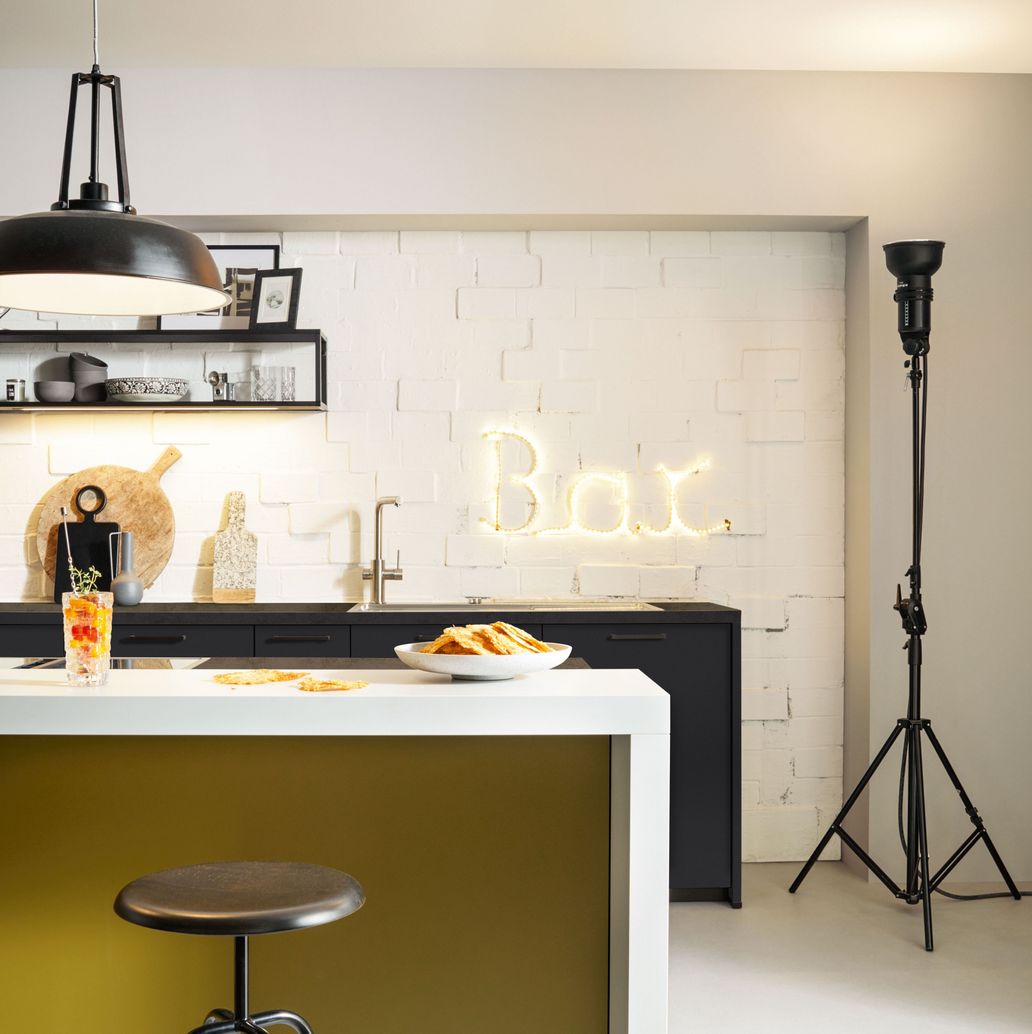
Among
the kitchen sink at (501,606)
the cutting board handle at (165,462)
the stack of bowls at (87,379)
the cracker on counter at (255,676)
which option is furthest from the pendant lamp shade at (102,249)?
the cutting board handle at (165,462)

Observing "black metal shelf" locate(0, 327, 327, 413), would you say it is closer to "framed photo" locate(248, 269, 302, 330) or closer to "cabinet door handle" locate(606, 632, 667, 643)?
"framed photo" locate(248, 269, 302, 330)

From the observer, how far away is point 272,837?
7.63 feet

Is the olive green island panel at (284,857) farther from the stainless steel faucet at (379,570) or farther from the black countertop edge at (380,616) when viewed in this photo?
the stainless steel faucet at (379,570)

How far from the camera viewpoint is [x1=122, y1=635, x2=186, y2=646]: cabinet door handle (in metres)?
3.96

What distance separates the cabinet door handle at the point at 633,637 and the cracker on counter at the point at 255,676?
1.71m

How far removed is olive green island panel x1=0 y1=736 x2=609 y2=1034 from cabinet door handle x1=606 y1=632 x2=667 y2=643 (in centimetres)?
166

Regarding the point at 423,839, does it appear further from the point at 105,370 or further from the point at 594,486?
the point at 105,370

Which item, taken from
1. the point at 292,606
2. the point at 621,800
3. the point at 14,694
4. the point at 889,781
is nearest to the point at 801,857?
the point at 889,781

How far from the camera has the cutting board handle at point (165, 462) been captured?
14.6 ft

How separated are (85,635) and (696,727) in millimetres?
2331

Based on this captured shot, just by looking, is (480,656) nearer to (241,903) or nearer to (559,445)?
(241,903)

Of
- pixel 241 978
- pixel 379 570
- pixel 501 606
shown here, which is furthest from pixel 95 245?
pixel 379 570

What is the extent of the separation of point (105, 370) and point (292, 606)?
3.62ft

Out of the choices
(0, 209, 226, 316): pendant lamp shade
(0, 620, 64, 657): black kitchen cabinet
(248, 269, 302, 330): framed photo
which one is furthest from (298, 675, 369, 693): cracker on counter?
(248, 269, 302, 330): framed photo
